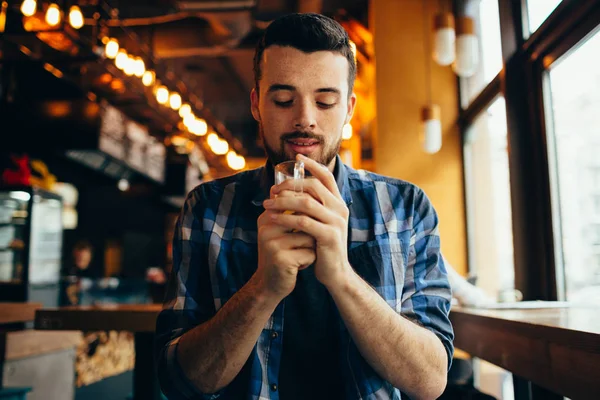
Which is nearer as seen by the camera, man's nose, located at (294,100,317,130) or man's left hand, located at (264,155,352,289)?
man's left hand, located at (264,155,352,289)

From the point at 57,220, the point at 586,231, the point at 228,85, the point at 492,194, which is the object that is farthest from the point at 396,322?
the point at 228,85

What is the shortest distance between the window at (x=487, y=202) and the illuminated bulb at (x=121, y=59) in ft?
12.0

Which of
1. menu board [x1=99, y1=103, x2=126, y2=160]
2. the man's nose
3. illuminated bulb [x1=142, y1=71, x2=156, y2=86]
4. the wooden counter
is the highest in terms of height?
illuminated bulb [x1=142, y1=71, x2=156, y2=86]

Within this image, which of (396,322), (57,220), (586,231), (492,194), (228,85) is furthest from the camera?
(228,85)

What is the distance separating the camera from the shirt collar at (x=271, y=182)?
125cm

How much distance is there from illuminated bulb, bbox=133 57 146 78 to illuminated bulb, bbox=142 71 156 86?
98 mm

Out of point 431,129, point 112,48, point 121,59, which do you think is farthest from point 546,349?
point 121,59

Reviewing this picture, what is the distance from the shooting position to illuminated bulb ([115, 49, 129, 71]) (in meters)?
5.52

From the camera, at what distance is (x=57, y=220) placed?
515cm

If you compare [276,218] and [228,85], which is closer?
[276,218]

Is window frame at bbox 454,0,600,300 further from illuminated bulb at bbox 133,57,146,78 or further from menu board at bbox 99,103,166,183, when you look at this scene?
menu board at bbox 99,103,166,183

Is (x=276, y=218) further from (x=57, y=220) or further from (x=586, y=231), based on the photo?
(x=57, y=220)

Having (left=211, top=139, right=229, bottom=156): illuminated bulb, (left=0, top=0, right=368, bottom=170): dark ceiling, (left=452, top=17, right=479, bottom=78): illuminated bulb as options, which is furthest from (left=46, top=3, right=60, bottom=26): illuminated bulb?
(left=211, top=139, right=229, bottom=156): illuminated bulb

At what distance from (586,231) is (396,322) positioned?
2.16 metres
